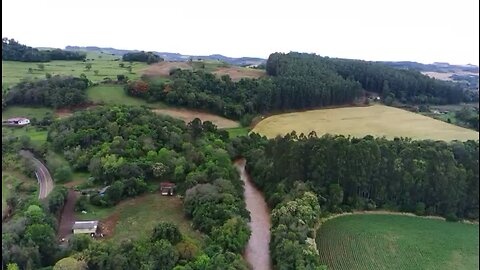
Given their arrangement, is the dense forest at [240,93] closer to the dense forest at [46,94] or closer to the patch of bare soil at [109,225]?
the dense forest at [46,94]

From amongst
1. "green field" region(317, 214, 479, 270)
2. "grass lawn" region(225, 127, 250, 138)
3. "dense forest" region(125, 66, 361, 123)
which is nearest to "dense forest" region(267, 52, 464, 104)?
"dense forest" region(125, 66, 361, 123)

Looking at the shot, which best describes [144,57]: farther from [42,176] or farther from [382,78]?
[42,176]

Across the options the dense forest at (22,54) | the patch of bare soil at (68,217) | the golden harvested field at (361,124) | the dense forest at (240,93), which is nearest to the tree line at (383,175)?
the golden harvested field at (361,124)

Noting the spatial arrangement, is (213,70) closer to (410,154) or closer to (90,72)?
(90,72)

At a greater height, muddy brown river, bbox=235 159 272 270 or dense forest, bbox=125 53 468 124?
dense forest, bbox=125 53 468 124

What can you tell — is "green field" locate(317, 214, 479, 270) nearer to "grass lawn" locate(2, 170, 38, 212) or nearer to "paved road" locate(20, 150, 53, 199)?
"paved road" locate(20, 150, 53, 199)

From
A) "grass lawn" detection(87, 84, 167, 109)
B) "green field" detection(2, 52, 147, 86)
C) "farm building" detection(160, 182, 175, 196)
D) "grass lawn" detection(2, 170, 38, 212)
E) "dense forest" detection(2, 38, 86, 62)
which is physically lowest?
"farm building" detection(160, 182, 175, 196)
